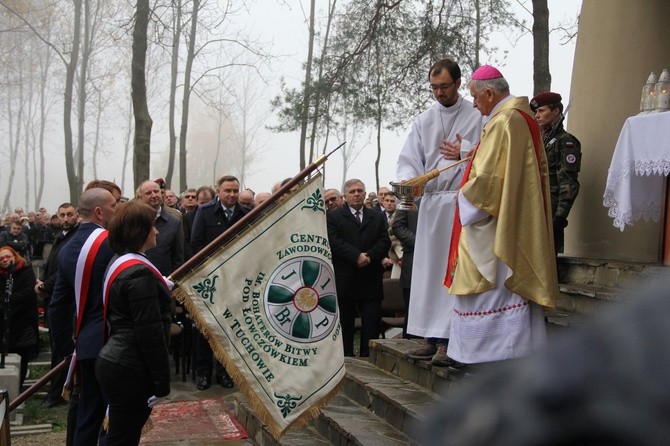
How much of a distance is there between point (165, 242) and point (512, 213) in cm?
417

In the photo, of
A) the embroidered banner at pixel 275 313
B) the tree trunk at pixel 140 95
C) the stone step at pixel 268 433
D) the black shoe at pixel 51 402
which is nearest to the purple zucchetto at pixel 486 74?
the embroidered banner at pixel 275 313

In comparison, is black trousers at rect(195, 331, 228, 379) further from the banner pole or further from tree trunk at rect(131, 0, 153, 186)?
tree trunk at rect(131, 0, 153, 186)

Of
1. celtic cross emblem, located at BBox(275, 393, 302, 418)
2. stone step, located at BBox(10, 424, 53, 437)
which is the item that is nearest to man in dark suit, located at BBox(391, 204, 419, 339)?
celtic cross emblem, located at BBox(275, 393, 302, 418)

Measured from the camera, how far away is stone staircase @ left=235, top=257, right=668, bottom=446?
17.3 ft

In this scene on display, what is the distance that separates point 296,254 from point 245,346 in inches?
25.9

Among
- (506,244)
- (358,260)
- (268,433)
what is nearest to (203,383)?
(358,260)

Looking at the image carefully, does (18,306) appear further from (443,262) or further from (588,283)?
(588,283)

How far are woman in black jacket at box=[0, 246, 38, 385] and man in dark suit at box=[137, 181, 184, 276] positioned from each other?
1852 millimetres

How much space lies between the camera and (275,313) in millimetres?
5152

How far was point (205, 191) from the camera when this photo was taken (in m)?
10.6

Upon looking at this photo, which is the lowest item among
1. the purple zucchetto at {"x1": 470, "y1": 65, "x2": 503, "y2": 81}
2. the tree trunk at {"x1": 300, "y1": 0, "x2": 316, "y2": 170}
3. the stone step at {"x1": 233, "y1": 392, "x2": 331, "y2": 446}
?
the stone step at {"x1": 233, "y1": 392, "x2": 331, "y2": 446}

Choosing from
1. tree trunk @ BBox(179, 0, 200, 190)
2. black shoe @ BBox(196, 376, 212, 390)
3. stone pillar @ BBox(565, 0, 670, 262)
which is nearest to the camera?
stone pillar @ BBox(565, 0, 670, 262)

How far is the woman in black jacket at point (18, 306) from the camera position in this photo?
8.65 metres

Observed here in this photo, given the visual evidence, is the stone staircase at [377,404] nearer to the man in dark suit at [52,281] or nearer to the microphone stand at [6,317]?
the man in dark suit at [52,281]
